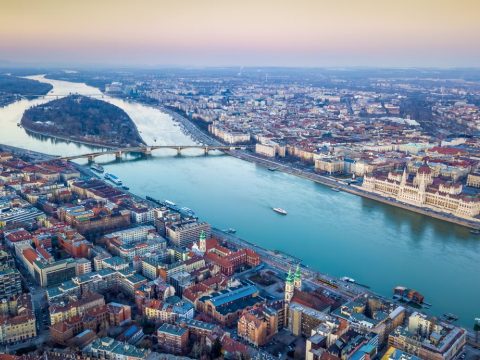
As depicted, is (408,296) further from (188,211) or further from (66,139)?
(66,139)

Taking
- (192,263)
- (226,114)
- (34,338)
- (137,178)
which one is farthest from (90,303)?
(226,114)

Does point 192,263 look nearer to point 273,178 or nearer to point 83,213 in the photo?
point 83,213

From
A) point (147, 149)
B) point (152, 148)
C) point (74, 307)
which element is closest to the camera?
point (74, 307)

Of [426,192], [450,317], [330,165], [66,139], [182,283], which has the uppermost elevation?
[426,192]

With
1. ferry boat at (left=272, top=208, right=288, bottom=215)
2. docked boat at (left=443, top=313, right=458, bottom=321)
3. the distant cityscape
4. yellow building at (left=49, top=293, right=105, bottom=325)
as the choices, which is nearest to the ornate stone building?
the distant cityscape

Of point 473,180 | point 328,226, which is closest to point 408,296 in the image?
point 328,226

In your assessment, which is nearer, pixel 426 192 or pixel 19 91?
pixel 426 192
